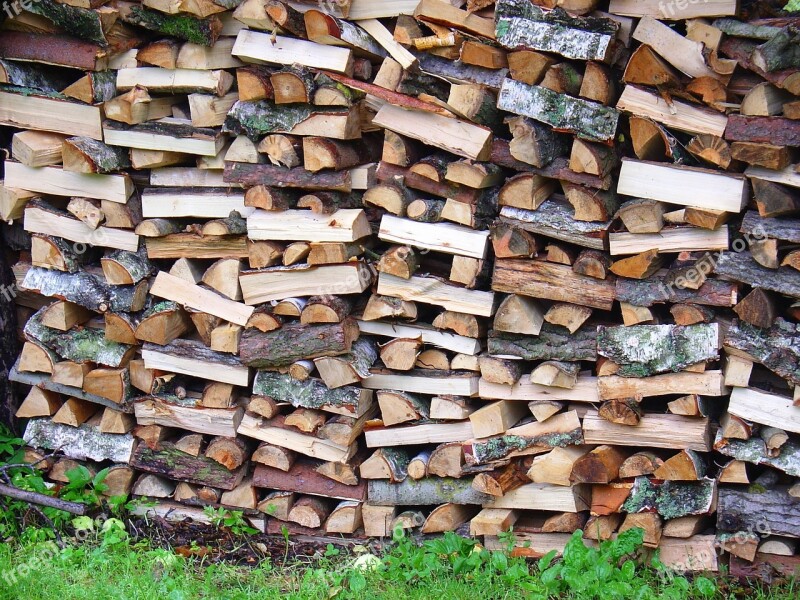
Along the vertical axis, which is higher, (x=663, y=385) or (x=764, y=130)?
(x=764, y=130)

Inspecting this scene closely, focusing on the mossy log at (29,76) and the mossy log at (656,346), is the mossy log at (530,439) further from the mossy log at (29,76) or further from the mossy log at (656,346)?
the mossy log at (29,76)

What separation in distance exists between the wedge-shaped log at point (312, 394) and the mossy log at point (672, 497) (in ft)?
4.01

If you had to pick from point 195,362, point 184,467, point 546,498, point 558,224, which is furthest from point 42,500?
point 558,224

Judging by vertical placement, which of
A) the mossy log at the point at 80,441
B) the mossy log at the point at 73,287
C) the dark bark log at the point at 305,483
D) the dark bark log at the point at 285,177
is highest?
the dark bark log at the point at 285,177

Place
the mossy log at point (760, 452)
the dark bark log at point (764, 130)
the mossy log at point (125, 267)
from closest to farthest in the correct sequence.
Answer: the dark bark log at point (764, 130), the mossy log at point (760, 452), the mossy log at point (125, 267)

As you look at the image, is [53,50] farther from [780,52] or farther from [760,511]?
[760,511]

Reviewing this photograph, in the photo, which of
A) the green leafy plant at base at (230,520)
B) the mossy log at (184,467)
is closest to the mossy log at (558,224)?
the mossy log at (184,467)

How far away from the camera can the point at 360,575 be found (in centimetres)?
369

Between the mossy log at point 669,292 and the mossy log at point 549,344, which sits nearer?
the mossy log at point 669,292

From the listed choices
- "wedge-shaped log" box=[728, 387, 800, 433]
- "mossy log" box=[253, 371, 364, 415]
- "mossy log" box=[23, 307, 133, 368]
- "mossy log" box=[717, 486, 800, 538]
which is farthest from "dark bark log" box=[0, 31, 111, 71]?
"mossy log" box=[717, 486, 800, 538]

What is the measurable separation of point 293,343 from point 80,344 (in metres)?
1.12

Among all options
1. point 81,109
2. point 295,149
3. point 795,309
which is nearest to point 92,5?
point 81,109

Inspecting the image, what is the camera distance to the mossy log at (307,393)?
156 inches

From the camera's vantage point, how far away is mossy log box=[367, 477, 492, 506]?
3.99 meters
